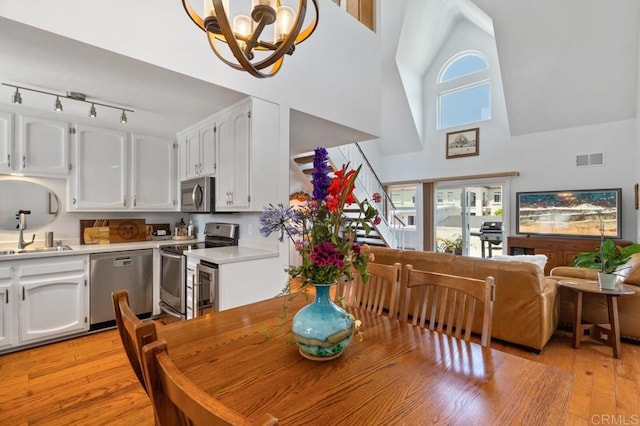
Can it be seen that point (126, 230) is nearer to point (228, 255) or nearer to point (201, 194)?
point (201, 194)

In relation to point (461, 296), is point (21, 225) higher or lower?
higher

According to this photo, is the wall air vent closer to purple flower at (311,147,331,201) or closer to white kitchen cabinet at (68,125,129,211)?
purple flower at (311,147,331,201)

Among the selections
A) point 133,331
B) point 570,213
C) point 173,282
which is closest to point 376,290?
point 133,331

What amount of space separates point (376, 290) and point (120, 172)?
342 cm

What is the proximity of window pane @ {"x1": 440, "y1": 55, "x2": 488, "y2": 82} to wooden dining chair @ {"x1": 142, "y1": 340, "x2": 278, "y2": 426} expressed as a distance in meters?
7.59

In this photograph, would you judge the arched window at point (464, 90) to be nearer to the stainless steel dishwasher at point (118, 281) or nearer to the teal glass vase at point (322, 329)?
the stainless steel dishwasher at point (118, 281)

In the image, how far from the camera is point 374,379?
35.3 inches

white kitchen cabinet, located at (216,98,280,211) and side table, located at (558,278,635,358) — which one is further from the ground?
white kitchen cabinet, located at (216,98,280,211)

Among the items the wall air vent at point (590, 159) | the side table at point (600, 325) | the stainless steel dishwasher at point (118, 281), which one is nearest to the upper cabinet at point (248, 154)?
the stainless steel dishwasher at point (118, 281)

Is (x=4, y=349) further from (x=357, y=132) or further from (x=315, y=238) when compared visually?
(x=357, y=132)

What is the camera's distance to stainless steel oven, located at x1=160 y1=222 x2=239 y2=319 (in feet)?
8.20

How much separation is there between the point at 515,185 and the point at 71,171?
709 centimetres

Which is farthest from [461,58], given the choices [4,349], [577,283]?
[4,349]

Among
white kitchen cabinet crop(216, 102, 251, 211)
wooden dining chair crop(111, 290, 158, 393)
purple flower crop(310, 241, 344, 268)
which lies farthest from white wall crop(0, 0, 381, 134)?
purple flower crop(310, 241, 344, 268)
